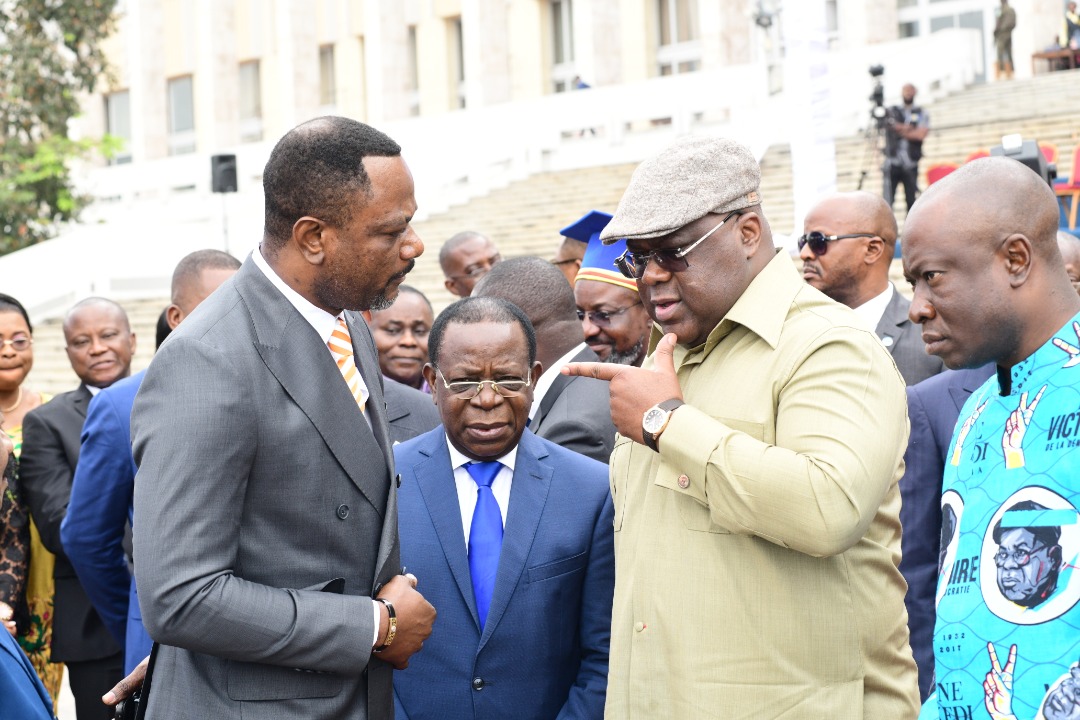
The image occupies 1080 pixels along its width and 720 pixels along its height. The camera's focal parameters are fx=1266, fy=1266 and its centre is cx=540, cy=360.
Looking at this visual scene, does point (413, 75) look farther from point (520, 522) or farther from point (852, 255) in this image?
point (520, 522)

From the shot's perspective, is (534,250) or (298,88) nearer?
(534,250)

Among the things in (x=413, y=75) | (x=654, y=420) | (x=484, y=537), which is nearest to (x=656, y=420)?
(x=654, y=420)

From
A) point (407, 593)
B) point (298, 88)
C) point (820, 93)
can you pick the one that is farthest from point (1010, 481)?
point (298, 88)

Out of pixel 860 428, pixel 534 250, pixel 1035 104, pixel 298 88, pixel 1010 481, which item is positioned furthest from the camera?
pixel 298 88

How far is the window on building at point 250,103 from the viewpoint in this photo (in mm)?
40062

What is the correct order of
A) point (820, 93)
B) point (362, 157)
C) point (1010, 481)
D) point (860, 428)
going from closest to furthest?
point (1010, 481) → point (860, 428) → point (362, 157) → point (820, 93)

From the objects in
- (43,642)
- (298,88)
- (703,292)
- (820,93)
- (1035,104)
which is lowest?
(43,642)

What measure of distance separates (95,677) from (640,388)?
3.60m

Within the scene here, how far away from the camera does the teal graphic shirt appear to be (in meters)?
2.22

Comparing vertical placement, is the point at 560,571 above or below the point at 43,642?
above

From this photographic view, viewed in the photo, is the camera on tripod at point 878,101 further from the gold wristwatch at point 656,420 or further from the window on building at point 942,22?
the gold wristwatch at point 656,420

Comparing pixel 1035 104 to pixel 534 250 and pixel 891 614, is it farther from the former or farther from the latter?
pixel 891 614

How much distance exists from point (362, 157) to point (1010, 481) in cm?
145

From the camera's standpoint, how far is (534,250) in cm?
1739
